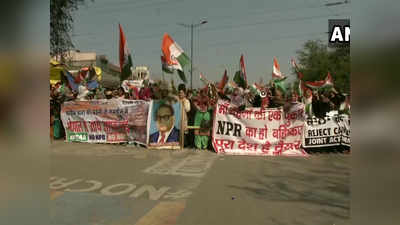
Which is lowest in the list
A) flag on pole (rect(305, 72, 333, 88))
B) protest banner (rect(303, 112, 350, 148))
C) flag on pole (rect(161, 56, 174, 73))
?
protest banner (rect(303, 112, 350, 148))

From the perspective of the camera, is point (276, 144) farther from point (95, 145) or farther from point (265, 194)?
point (95, 145)

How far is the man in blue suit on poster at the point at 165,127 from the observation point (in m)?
9.74

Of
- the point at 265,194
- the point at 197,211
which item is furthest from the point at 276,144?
the point at 197,211

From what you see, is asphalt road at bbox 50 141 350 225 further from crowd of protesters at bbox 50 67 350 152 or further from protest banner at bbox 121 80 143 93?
protest banner at bbox 121 80 143 93

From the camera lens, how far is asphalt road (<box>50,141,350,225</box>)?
384 cm

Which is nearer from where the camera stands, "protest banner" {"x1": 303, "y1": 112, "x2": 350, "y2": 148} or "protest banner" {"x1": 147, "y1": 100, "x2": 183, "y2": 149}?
"protest banner" {"x1": 303, "y1": 112, "x2": 350, "y2": 148}

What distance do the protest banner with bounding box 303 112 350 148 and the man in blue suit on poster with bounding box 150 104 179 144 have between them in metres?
3.76

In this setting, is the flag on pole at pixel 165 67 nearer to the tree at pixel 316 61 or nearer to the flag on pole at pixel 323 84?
the flag on pole at pixel 323 84

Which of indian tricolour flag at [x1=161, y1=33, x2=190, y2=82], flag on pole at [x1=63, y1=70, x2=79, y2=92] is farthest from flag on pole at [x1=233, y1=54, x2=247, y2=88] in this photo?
flag on pole at [x1=63, y1=70, x2=79, y2=92]

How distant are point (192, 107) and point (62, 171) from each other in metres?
4.62

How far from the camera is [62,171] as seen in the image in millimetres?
6414

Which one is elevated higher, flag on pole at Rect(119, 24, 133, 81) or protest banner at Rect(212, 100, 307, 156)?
flag on pole at Rect(119, 24, 133, 81)

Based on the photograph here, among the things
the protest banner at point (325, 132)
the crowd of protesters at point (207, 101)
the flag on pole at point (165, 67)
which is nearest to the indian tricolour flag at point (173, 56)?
the flag on pole at point (165, 67)

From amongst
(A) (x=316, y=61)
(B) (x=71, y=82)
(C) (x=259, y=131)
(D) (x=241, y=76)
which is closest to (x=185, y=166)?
(C) (x=259, y=131)
